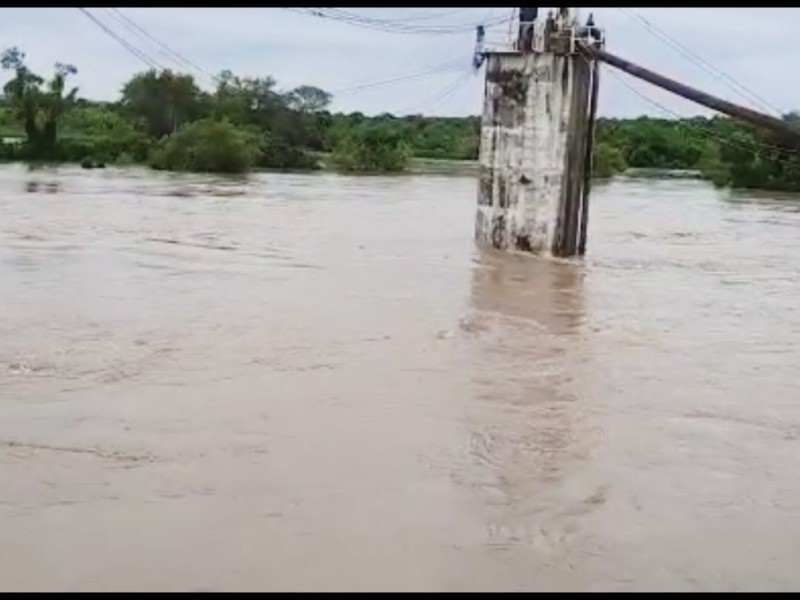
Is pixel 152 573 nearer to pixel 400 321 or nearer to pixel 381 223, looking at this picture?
pixel 400 321

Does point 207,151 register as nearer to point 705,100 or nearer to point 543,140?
point 543,140

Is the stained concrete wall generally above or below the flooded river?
above

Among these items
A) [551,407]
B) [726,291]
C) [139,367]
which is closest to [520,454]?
[551,407]

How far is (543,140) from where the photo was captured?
19141 mm

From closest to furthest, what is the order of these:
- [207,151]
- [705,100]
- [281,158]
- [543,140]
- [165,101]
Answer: [705,100] → [543,140] → [207,151] → [281,158] → [165,101]

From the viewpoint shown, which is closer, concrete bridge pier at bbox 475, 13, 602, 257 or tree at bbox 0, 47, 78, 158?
concrete bridge pier at bbox 475, 13, 602, 257

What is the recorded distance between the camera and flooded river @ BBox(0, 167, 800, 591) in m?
5.79

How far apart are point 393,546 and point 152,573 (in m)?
1.23

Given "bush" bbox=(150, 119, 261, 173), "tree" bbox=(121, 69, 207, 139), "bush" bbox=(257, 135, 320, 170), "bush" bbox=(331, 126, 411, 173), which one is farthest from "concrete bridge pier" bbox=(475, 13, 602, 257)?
"tree" bbox=(121, 69, 207, 139)

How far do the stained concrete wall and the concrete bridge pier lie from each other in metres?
0.02

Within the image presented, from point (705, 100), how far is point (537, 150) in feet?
35.1

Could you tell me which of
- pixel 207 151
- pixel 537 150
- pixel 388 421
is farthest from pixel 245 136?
pixel 388 421

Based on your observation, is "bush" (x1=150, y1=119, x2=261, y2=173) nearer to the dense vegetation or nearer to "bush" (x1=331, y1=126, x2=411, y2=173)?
the dense vegetation

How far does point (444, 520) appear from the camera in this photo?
6.36 m
